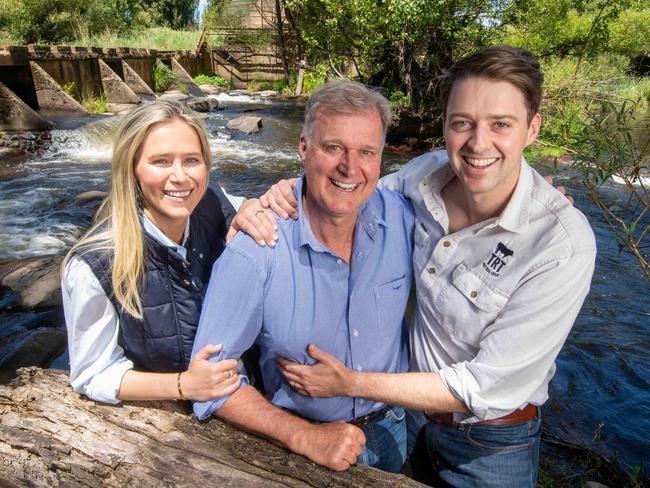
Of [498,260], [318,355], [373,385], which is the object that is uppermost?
[498,260]

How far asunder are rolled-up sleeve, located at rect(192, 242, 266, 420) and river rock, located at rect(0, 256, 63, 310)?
3.76m

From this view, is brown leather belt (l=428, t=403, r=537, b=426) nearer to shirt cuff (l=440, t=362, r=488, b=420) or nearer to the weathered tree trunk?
shirt cuff (l=440, t=362, r=488, b=420)

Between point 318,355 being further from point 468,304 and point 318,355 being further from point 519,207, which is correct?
point 519,207

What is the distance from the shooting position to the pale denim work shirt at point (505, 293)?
157 centimetres

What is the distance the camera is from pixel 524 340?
1595 millimetres

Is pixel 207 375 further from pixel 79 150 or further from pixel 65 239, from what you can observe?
pixel 79 150

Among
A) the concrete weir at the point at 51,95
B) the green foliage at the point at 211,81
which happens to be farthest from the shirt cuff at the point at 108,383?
the green foliage at the point at 211,81

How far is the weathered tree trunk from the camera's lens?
1.52m

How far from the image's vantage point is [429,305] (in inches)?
75.5

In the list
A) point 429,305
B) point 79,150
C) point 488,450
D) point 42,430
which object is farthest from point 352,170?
point 79,150

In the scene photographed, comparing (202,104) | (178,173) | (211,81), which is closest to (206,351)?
(178,173)

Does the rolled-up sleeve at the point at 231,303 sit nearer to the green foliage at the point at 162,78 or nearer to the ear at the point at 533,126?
the ear at the point at 533,126

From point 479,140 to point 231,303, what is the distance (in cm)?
106

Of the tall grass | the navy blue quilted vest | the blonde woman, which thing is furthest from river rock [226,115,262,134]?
the navy blue quilted vest
